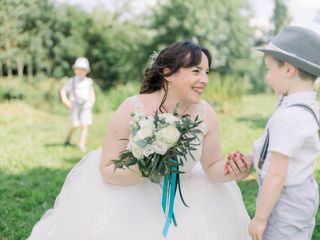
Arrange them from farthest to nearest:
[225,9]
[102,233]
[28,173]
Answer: [225,9] → [28,173] → [102,233]

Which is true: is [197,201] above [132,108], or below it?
below

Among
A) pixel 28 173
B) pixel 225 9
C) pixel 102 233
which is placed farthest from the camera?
pixel 225 9

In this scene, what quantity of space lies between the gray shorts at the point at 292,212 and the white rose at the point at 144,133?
790 millimetres

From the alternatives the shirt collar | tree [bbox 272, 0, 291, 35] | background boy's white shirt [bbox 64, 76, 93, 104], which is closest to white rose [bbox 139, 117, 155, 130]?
the shirt collar

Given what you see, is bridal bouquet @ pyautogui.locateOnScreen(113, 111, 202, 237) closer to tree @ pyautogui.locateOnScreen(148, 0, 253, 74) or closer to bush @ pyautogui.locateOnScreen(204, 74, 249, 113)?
bush @ pyautogui.locateOnScreen(204, 74, 249, 113)

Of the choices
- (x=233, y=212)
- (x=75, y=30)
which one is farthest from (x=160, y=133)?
(x=75, y=30)

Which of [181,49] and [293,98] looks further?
[181,49]

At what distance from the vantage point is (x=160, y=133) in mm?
2514

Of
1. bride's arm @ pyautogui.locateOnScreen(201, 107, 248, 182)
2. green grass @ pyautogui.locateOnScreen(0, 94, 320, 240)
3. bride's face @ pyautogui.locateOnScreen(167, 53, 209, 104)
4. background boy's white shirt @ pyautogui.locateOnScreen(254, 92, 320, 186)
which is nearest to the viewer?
background boy's white shirt @ pyautogui.locateOnScreen(254, 92, 320, 186)

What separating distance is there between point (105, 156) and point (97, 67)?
28948mm

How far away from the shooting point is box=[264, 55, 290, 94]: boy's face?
2467 millimetres

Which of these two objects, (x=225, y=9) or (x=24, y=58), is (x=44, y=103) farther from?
(x=225, y=9)

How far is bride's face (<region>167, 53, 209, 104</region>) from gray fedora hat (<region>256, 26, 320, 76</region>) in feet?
1.87

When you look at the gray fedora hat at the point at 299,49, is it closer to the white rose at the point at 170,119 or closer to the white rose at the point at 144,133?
the white rose at the point at 170,119
